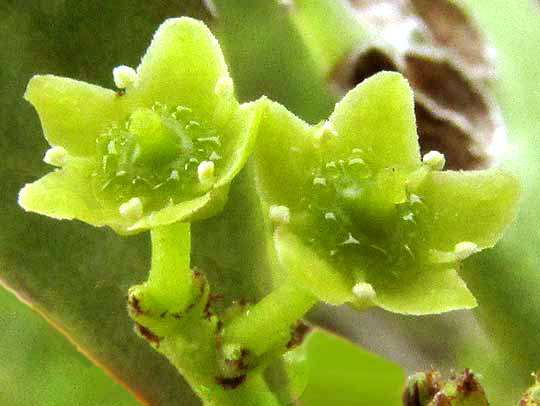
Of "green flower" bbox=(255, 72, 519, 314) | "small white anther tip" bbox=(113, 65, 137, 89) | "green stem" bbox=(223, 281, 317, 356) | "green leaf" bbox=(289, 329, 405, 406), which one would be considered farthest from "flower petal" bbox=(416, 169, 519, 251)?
"green leaf" bbox=(289, 329, 405, 406)

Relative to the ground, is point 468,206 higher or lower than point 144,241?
higher

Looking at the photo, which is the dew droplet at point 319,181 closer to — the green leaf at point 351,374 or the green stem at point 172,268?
the green stem at point 172,268

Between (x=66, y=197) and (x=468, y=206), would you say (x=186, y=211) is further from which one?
(x=468, y=206)

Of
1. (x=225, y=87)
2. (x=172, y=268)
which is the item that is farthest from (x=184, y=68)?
(x=172, y=268)

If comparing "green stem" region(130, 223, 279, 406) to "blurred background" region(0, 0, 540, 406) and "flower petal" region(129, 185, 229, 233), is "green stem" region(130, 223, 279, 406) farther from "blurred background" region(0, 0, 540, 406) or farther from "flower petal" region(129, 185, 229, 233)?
"blurred background" region(0, 0, 540, 406)

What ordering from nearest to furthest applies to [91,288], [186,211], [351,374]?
[186,211] < [91,288] < [351,374]

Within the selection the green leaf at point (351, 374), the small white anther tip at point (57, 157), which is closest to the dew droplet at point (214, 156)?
the small white anther tip at point (57, 157)

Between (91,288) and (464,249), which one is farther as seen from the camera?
(91,288)
